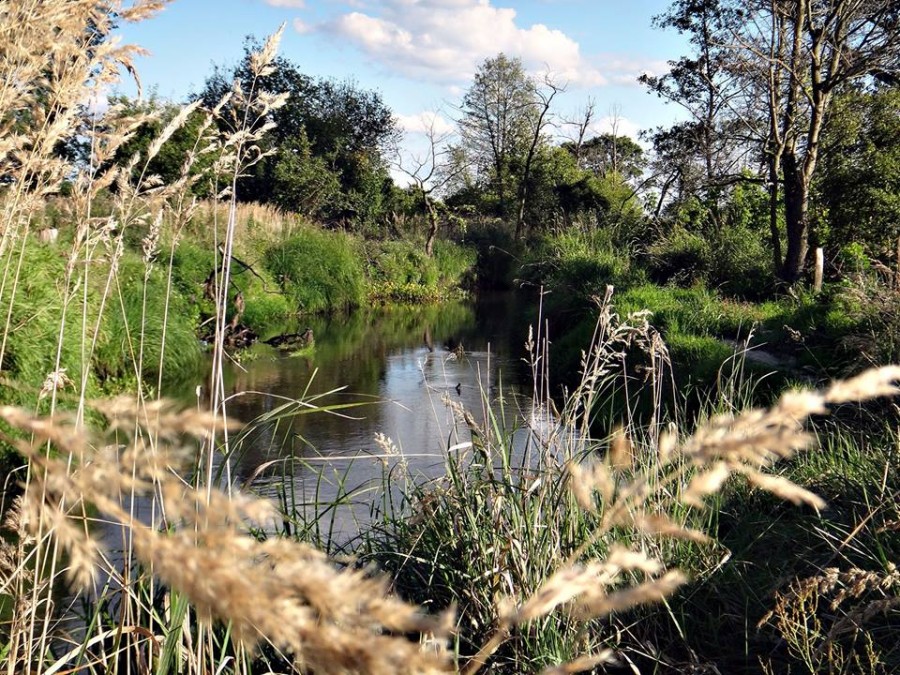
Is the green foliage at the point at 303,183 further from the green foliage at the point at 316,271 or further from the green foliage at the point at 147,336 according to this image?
the green foliage at the point at 147,336

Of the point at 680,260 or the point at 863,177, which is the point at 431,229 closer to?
the point at 680,260

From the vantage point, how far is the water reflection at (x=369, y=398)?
3213 millimetres

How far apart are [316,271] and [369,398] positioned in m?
8.53

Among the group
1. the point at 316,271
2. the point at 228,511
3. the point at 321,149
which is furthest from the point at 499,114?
the point at 228,511

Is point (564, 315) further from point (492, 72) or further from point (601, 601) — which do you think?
point (492, 72)

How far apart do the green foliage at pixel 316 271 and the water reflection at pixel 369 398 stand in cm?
77

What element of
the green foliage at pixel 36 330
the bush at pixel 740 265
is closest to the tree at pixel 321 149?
the bush at pixel 740 265

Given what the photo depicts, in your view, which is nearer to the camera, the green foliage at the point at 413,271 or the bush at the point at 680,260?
the bush at the point at 680,260

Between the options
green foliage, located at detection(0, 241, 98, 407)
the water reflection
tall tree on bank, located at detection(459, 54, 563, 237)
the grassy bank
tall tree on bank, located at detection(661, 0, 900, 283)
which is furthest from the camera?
tall tree on bank, located at detection(459, 54, 563, 237)

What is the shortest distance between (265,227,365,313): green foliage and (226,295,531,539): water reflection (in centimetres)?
77

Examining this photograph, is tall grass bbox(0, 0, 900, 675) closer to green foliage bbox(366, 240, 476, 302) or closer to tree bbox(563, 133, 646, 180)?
green foliage bbox(366, 240, 476, 302)

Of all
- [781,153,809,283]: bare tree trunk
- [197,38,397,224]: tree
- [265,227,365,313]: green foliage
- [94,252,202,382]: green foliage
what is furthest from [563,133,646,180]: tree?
[94,252,202,382]: green foliage

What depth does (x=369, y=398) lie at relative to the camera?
7500 millimetres

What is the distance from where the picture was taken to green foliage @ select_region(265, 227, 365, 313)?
14.9m
